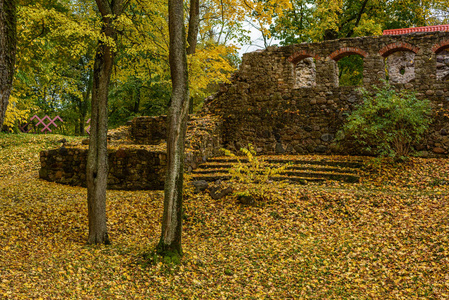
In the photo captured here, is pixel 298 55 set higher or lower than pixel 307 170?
higher

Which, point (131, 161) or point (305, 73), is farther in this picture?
point (305, 73)

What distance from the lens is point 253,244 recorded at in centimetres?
645

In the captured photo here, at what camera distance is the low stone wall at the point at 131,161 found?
9586 millimetres

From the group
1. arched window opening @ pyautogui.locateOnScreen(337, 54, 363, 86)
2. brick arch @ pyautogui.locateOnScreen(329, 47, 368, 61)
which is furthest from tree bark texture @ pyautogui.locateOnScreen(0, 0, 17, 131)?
arched window opening @ pyautogui.locateOnScreen(337, 54, 363, 86)

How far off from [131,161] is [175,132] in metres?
4.80

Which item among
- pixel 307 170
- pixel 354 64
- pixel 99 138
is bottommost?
pixel 307 170

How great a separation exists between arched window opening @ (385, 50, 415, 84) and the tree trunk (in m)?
13.0

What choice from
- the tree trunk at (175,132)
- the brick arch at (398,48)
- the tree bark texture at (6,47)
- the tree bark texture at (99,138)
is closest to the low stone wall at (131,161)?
the tree bark texture at (99,138)

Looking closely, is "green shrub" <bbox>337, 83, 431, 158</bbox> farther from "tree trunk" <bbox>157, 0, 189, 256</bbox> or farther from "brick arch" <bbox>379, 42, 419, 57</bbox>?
"tree trunk" <bbox>157, 0, 189, 256</bbox>

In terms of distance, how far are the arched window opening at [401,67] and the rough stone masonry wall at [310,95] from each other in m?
4.16

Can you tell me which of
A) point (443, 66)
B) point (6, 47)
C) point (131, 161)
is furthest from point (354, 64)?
point (6, 47)

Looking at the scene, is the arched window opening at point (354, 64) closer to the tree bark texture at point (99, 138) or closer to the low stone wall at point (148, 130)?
the low stone wall at point (148, 130)

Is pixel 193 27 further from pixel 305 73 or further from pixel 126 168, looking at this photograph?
pixel 305 73

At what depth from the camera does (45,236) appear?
6.19 metres
